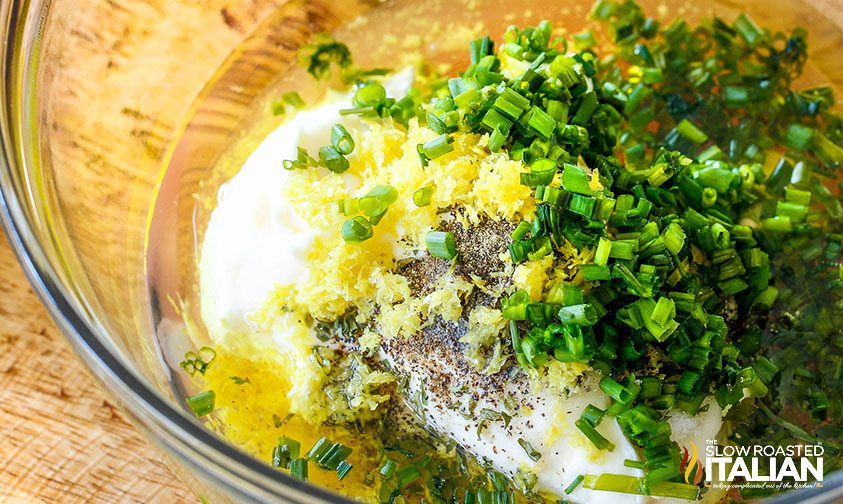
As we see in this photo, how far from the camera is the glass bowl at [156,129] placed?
3.91ft

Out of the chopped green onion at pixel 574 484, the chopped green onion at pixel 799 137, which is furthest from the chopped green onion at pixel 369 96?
the chopped green onion at pixel 799 137

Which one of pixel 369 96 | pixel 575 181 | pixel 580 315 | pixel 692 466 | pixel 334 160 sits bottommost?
pixel 692 466

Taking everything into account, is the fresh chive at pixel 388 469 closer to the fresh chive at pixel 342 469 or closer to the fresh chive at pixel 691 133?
the fresh chive at pixel 342 469

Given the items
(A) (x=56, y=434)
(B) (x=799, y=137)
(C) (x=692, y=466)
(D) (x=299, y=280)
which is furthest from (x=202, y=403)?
(B) (x=799, y=137)

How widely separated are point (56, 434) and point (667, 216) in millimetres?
1307

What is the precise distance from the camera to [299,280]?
1.48 meters

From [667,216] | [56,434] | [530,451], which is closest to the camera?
[530,451]

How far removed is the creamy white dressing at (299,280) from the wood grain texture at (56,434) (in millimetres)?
303

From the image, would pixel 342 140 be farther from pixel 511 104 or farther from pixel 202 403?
pixel 202 403

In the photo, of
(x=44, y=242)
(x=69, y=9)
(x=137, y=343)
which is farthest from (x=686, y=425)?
(x=69, y=9)

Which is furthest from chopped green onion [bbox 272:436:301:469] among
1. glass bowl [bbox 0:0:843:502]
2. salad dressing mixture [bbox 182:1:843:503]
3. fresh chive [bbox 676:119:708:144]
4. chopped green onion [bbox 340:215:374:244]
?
fresh chive [bbox 676:119:708:144]

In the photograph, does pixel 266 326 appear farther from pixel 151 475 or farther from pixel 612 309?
pixel 612 309

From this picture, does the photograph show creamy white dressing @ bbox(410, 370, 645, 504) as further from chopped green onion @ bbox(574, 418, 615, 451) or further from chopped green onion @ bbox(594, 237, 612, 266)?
chopped green onion @ bbox(594, 237, 612, 266)

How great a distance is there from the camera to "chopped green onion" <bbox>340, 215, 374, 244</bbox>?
139 centimetres
